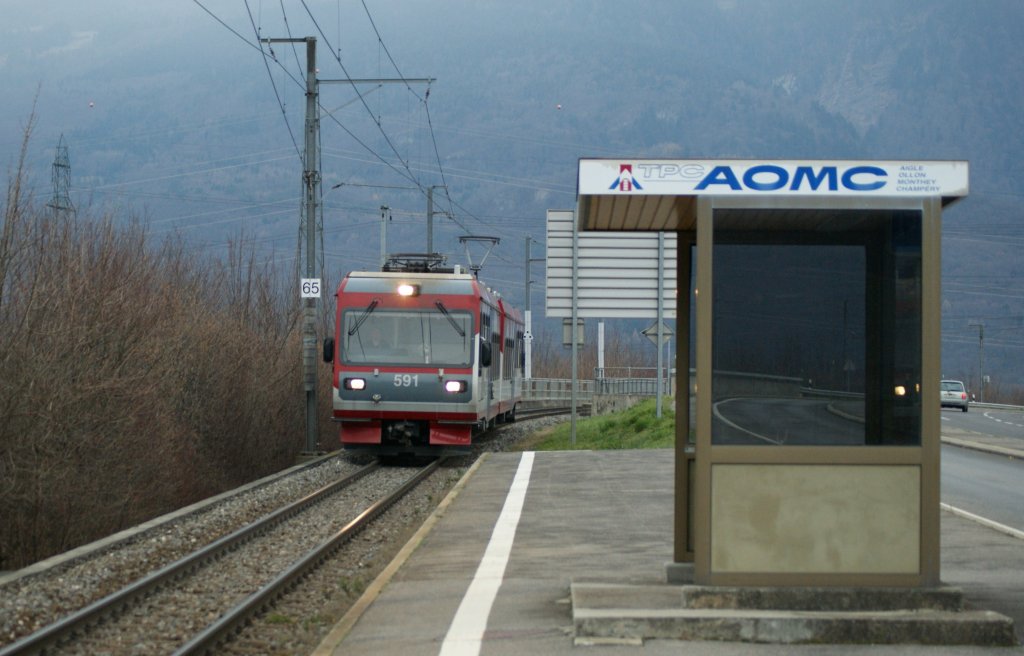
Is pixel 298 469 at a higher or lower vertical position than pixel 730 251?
lower

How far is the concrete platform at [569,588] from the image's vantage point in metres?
7.38

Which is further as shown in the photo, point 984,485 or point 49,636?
point 984,485

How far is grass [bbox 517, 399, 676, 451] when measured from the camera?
2721cm

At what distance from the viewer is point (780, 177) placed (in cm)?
789

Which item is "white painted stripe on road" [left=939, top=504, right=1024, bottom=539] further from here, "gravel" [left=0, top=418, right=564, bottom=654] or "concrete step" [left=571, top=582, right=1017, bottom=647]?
"gravel" [left=0, top=418, right=564, bottom=654]

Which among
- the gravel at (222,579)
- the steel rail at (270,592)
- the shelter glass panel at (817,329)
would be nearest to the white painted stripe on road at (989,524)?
the shelter glass panel at (817,329)

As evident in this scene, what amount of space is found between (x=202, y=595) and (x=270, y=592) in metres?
0.76

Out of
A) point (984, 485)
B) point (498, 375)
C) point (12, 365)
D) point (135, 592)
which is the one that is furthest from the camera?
point (498, 375)

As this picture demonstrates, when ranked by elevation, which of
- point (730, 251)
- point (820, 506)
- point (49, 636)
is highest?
point (730, 251)

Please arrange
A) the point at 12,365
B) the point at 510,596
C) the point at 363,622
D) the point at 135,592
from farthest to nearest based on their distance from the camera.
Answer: the point at 12,365 → the point at 135,592 → the point at 510,596 → the point at 363,622

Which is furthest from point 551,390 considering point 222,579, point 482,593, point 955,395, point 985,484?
point 482,593

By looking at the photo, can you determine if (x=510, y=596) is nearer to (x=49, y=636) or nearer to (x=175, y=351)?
(x=49, y=636)

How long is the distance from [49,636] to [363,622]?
210 centimetres

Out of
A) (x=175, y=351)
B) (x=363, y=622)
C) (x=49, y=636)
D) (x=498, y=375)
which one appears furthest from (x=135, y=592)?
(x=498, y=375)
